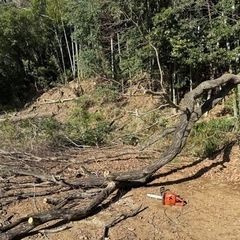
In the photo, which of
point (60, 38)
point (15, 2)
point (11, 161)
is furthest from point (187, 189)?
point (15, 2)

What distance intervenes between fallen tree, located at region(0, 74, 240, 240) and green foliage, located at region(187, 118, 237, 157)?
90 cm

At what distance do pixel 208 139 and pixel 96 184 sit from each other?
2685 mm

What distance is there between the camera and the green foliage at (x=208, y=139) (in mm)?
6419

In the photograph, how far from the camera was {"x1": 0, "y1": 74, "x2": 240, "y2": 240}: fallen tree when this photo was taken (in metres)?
3.81

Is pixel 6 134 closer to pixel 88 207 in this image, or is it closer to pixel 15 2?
pixel 88 207

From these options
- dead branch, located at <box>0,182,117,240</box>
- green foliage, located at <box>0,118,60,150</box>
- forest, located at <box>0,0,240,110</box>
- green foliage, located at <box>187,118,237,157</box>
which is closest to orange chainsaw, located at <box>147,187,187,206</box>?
dead branch, located at <box>0,182,117,240</box>

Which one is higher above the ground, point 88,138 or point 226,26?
point 226,26

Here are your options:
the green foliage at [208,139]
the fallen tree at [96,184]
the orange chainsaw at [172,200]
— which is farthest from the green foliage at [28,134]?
the orange chainsaw at [172,200]

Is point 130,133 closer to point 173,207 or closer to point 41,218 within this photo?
point 173,207

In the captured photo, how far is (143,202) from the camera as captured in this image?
464 cm

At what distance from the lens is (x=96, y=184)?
478cm

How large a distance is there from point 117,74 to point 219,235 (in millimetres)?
10005

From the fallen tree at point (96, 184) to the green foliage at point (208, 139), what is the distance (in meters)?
0.90

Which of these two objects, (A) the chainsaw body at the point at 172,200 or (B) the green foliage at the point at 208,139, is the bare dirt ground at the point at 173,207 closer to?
(A) the chainsaw body at the point at 172,200
